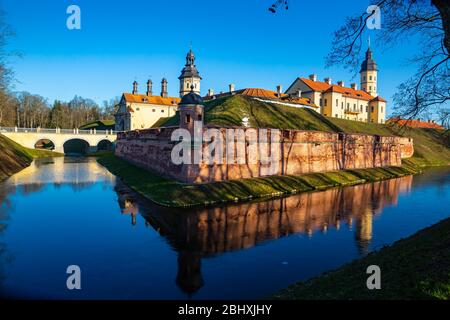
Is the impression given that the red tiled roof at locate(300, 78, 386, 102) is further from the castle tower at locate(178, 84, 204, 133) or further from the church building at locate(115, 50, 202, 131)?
the castle tower at locate(178, 84, 204, 133)

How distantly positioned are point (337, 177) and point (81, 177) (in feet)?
76.5

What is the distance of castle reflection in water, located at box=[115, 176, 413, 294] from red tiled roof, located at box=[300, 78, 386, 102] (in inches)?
1784

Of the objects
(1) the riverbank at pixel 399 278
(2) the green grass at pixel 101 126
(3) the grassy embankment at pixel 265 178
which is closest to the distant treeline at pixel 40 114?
(2) the green grass at pixel 101 126

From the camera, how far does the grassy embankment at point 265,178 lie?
1914 centimetres

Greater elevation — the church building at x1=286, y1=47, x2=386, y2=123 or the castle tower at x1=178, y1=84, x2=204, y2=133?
the church building at x1=286, y1=47, x2=386, y2=123

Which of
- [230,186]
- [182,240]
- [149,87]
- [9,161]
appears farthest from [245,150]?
[149,87]

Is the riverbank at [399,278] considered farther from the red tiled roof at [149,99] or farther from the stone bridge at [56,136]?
the red tiled roof at [149,99]

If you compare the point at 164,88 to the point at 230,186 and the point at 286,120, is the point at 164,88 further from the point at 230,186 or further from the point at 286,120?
the point at 230,186

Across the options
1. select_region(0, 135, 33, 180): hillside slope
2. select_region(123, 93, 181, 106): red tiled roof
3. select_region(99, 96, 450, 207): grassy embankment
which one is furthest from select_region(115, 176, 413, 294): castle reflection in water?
select_region(123, 93, 181, 106): red tiled roof

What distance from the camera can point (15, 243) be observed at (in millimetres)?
11812

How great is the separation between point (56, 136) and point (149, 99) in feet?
68.8

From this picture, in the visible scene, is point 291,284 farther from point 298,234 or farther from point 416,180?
point 416,180

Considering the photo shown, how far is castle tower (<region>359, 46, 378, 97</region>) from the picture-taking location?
244 ft
